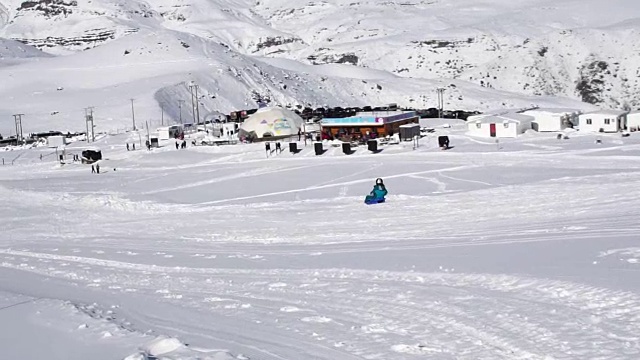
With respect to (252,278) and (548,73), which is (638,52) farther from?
(252,278)

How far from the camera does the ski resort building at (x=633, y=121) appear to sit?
55594 millimetres

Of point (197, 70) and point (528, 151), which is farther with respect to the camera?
point (197, 70)

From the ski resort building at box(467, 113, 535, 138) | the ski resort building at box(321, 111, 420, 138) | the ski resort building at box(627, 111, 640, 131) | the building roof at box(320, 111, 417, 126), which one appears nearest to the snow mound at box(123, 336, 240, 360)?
the ski resort building at box(321, 111, 420, 138)

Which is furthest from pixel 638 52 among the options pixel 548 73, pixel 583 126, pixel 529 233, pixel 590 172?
pixel 529 233

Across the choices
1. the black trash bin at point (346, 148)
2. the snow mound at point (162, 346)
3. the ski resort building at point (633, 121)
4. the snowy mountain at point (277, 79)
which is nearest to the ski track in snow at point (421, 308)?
the snow mound at point (162, 346)

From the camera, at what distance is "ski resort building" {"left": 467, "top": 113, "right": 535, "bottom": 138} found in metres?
54.1

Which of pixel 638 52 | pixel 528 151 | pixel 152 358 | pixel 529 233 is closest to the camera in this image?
pixel 152 358

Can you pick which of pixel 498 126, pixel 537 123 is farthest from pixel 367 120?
pixel 537 123

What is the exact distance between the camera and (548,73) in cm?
15012

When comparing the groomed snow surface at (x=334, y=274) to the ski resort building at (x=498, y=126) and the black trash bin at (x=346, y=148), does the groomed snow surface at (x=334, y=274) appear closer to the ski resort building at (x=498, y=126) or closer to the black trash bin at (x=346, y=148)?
the black trash bin at (x=346, y=148)

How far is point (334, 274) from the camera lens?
1069 centimetres

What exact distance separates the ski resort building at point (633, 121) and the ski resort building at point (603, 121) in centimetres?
44

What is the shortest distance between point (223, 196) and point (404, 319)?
2163 cm

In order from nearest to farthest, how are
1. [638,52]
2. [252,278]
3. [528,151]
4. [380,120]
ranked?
[252,278] < [528,151] < [380,120] < [638,52]
